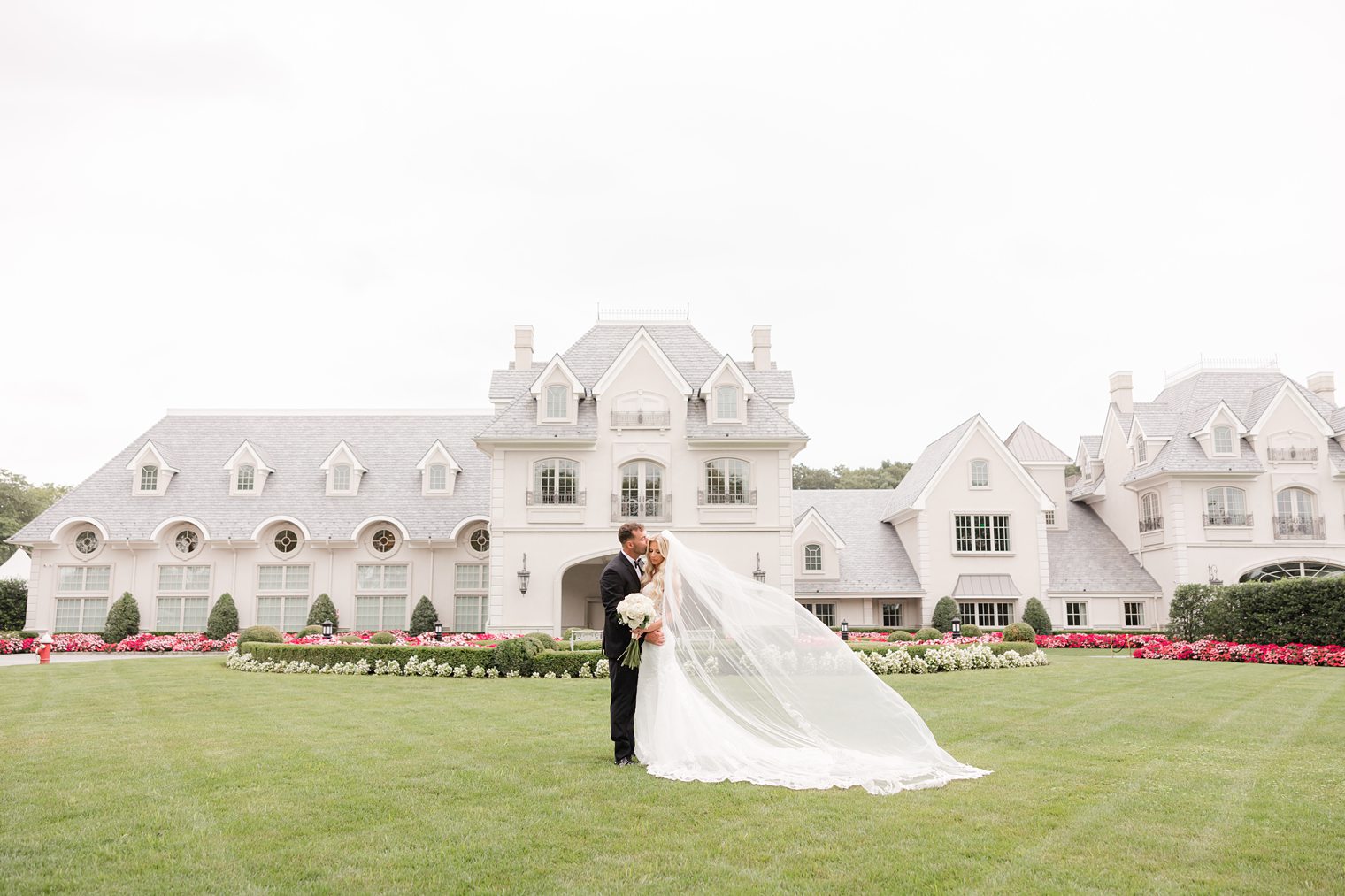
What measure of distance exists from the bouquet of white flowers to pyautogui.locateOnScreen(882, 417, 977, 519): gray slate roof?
28.3m

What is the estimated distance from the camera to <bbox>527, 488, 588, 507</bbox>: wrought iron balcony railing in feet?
100

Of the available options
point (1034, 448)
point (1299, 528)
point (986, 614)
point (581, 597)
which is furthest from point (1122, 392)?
point (581, 597)

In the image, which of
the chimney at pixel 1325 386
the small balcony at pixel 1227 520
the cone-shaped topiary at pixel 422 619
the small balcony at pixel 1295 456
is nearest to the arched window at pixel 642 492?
the cone-shaped topiary at pixel 422 619

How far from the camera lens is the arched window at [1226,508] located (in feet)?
116

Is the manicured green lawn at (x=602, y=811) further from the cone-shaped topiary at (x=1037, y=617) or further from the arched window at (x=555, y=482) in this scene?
the cone-shaped topiary at (x=1037, y=617)

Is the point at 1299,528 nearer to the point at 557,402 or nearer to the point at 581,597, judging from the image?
the point at 581,597

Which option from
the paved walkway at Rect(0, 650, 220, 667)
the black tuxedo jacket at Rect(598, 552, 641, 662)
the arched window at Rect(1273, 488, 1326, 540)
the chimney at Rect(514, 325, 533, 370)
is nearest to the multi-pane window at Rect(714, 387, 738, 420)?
the chimney at Rect(514, 325, 533, 370)

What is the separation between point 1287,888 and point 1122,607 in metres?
34.8

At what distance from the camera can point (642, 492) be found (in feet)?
101

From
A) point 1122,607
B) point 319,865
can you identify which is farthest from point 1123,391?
point 319,865

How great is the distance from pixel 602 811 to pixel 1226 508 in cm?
3604

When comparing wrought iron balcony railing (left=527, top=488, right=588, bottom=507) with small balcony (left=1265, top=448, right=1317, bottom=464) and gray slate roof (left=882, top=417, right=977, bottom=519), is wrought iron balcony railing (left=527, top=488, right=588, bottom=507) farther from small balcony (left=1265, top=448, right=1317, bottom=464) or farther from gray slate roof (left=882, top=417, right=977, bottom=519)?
small balcony (left=1265, top=448, right=1317, bottom=464)

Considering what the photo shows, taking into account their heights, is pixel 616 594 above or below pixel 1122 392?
below

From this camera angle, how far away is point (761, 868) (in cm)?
559
